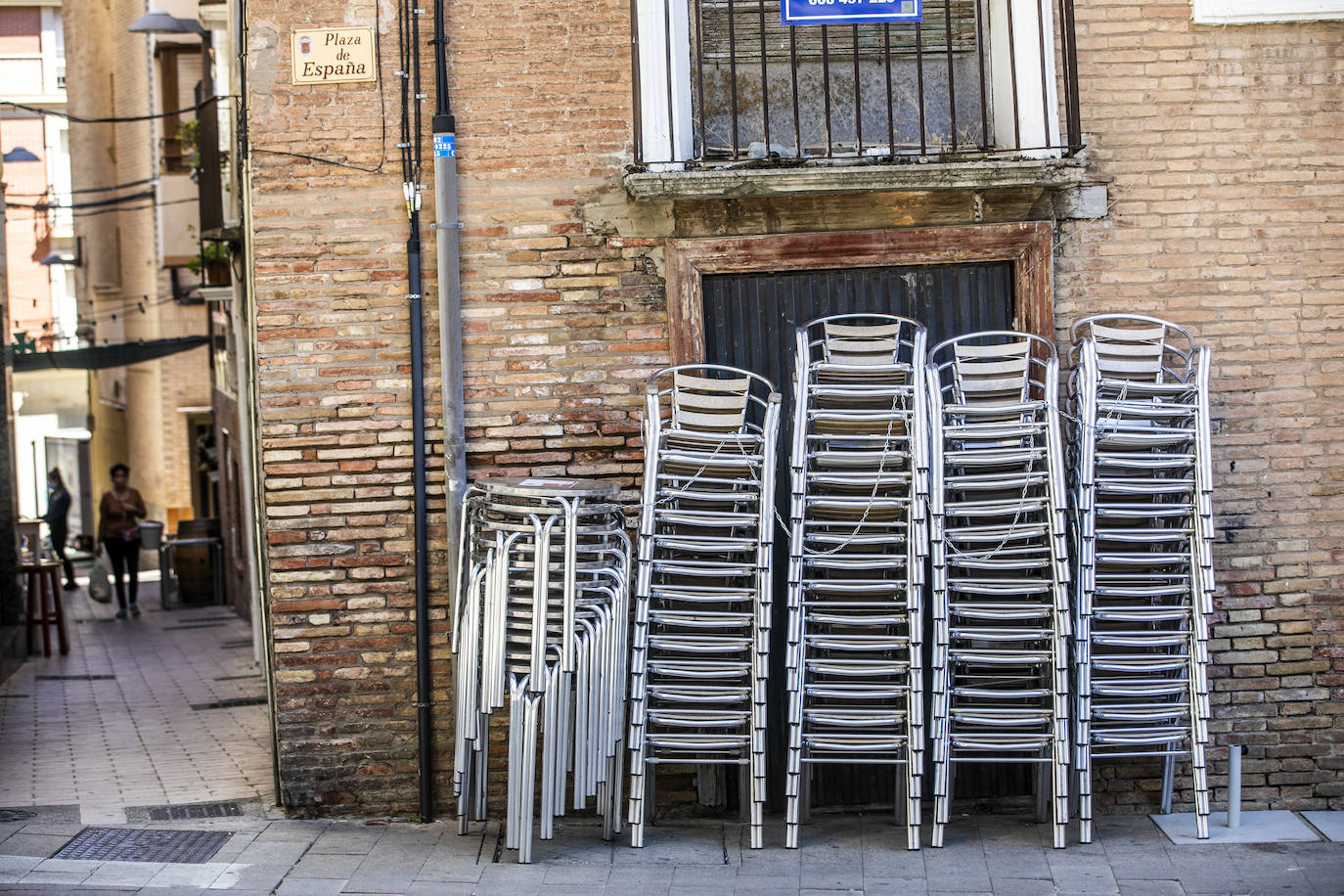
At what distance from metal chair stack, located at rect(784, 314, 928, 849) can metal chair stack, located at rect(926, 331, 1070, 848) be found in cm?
12

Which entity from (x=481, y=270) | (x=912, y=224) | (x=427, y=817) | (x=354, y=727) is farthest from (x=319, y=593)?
(x=912, y=224)

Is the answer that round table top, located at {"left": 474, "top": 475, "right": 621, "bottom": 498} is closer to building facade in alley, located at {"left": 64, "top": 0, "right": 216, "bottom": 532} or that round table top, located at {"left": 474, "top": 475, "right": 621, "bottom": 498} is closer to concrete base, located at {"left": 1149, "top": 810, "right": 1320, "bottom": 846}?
concrete base, located at {"left": 1149, "top": 810, "right": 1320, "bottom": 846}

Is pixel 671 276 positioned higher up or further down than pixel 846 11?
further down

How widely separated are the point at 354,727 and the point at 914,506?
2.95 meters

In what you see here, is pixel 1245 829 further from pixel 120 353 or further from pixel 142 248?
pixel 142 248

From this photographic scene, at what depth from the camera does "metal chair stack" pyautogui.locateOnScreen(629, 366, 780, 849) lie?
6.98 m

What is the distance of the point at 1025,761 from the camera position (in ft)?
22.9

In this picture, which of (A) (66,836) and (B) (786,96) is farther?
(B) (786,96)

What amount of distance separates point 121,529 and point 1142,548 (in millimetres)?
12493

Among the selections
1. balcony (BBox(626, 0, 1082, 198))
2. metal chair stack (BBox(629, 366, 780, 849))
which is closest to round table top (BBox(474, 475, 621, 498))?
metal chair stack (BBox(629, 366, 780, 849))

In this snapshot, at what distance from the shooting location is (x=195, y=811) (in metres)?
7.86

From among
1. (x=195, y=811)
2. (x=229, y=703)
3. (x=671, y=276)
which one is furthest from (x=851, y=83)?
(x=229, y=703)

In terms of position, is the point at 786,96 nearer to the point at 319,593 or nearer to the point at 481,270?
the point at 481,270

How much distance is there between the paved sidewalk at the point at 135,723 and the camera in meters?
8.38
